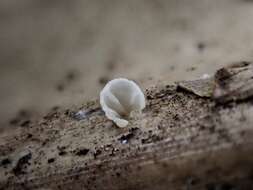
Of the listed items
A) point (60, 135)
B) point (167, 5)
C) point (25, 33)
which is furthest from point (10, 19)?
point (60, 135)

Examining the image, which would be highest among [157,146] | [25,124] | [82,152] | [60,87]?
[60,87]

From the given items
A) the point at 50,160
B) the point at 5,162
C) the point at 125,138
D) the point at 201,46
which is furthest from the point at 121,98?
the point at 201,46

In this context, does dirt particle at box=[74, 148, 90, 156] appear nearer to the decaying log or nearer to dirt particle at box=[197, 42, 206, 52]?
the decaying log

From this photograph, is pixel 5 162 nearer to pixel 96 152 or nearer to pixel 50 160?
pixel 50 160

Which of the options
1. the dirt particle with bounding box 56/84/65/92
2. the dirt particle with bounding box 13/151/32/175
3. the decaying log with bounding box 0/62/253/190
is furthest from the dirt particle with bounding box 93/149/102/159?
the dirt particle with bounding box 56/84/65/92

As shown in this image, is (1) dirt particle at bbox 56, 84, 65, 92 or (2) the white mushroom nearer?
(2) the white mushroom

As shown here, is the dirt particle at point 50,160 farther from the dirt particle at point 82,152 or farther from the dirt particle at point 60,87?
the dirt particle at point 60,87

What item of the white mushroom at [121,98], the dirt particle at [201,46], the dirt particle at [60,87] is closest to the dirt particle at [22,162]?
the white mushroom at [121,98]
